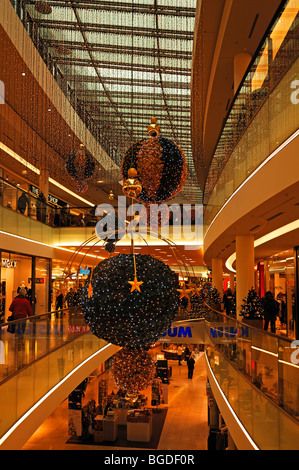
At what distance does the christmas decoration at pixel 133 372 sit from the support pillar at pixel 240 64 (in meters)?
7.52

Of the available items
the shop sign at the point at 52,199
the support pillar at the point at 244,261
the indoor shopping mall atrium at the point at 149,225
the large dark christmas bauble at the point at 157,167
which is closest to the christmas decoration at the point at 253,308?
the indoor shopping mall atrium at the point at 149,225

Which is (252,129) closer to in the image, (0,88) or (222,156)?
(222,156)

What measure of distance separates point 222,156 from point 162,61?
4353 millimetres

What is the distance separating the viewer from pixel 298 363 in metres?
4.59

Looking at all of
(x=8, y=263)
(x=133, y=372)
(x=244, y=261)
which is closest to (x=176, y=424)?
(x=8, y=263)

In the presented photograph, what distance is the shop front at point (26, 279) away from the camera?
1345cm

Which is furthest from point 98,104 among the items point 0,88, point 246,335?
point 246,335

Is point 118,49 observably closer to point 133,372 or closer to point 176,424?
point 133,372

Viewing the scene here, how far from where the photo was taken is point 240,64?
9141 millimetres

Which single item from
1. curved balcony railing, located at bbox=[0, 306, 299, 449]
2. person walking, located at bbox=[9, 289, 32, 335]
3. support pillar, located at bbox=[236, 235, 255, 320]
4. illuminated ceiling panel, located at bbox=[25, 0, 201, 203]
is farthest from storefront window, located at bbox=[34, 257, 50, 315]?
support pillar, located at bbox=[236, 235, 255, 320]

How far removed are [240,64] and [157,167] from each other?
21.6ft

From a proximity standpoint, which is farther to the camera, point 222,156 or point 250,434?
point 222,156

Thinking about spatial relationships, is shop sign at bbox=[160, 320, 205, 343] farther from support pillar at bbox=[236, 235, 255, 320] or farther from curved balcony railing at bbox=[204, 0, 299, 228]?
curved balcony railing at bbox=[204, 0, 299, 228]

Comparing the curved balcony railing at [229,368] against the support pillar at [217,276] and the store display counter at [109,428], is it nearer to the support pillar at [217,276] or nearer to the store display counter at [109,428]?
the store display counter at [109,428]
